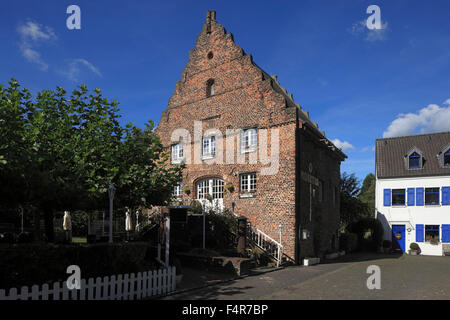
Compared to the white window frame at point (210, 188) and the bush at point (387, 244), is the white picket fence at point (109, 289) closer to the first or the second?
the white window frame at point (210, 188)

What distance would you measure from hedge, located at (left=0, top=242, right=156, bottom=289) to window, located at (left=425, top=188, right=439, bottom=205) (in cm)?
2486

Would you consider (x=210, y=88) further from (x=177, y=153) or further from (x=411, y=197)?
(x=411, y=197)

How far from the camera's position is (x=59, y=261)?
26.2 ft

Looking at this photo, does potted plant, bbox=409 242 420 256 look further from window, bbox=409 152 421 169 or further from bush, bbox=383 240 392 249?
window, bbox=409 152 421 169

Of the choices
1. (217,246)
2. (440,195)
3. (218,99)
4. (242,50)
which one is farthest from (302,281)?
(440,195)

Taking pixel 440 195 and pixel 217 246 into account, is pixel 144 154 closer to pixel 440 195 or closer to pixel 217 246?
pixel 217 246

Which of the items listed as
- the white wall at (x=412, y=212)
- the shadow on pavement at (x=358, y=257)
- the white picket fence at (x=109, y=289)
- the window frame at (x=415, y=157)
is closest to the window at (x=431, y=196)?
the white wall at (x=412, y=212)

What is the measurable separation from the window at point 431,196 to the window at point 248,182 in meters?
16.2

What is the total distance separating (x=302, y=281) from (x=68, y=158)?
343 inches

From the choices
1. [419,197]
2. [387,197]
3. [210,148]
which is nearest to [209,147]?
[210,148]

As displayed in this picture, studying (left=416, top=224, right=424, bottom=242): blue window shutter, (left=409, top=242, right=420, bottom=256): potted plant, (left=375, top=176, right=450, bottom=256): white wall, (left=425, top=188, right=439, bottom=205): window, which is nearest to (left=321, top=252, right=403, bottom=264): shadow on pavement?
(left=409, top=242, right=420, bottom=256): potted plant

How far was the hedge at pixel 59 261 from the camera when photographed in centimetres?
729

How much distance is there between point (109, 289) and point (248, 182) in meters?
11.1

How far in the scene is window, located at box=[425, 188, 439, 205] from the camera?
89.3 ft
